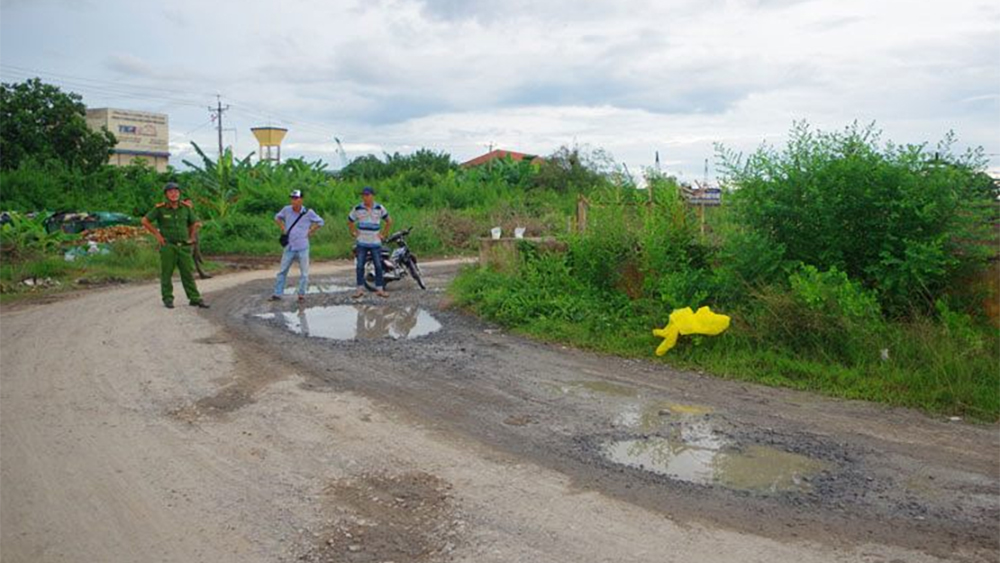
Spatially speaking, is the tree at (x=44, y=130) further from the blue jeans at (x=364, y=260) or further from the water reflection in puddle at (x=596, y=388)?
the water reflection in puddle at (x=596, y=388)

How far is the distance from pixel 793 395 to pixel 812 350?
3.55 feet

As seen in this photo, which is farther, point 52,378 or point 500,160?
point 500,160

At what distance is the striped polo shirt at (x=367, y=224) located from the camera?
13391 mm

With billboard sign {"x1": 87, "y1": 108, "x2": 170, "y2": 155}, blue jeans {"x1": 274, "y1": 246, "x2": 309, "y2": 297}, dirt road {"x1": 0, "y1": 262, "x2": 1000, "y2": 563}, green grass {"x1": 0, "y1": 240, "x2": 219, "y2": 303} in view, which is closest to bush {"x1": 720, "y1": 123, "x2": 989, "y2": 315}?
dirt road {"x1": 0, "y1": 262, "x2": 1000, "y2": 563}

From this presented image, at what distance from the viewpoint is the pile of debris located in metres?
22.4

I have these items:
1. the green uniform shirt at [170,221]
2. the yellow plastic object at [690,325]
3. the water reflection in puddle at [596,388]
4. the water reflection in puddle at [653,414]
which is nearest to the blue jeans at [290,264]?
the green uniform shirt at [170,221]

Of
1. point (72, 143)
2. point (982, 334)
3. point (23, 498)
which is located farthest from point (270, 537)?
point (72, 143)

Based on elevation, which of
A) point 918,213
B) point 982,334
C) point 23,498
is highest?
point 918,213

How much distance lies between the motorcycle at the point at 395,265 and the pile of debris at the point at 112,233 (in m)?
10.4

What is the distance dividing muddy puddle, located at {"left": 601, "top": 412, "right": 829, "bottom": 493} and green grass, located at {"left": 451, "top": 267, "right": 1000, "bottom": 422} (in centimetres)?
190

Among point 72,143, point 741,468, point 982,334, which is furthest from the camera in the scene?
point 72,143

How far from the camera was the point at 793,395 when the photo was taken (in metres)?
7.46

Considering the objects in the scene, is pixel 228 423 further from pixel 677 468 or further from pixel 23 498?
pixel 677 468

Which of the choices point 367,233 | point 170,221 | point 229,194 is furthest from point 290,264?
point 229,194
